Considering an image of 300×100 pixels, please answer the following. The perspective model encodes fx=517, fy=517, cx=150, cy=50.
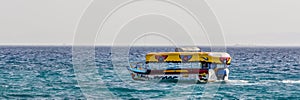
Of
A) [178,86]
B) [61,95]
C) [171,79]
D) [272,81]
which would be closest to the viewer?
[61,95]

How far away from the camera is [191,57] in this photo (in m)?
51.3

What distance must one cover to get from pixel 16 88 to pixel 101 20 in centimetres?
948

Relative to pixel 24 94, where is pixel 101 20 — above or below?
above

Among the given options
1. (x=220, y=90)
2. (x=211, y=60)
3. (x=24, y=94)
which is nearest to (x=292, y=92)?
(x=220, y=90)

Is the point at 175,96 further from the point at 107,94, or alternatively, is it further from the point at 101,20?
the point at 101,20

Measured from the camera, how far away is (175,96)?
135 feet

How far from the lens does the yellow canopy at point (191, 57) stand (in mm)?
50938

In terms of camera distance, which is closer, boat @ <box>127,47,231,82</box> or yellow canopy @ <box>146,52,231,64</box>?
boat @ <box>127,47,231,82</box>

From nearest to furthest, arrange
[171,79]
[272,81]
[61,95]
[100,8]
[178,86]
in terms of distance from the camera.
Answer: [61,95]
[100,8]
[178,86]
[171,79]
[272,81]

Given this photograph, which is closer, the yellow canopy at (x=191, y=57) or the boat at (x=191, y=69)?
the boat at (x=191, y=69)

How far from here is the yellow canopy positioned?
50.9 m

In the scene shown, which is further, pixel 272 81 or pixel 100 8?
pixel 272 81

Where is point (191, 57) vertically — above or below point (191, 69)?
above

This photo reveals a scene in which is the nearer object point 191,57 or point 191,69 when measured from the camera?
point 191,69
